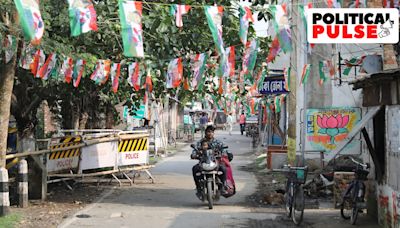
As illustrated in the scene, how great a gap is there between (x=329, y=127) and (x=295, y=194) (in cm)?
796

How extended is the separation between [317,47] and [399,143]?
9.45 meters

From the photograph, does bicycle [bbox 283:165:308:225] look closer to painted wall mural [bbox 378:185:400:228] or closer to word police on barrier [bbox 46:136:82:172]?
painted wall mural [bbox 378:185:400:228]

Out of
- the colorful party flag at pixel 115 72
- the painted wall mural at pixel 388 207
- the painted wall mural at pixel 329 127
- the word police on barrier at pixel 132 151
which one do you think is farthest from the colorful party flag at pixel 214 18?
the painted wall mural at pixel 329 127

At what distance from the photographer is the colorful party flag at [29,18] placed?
7207 millimetres

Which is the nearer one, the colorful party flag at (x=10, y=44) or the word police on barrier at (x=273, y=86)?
the colorful party flag at (x=10, y=44)

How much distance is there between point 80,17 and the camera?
8031 millimetres

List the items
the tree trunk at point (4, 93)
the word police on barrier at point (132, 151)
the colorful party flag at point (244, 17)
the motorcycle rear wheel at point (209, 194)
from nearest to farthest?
the colorful party flag at point (244, 17) → the tree trunk at point (4, 93) → the motorcycle rear wheel at point (209, 194) → the word police on barrier at point (132, 151)

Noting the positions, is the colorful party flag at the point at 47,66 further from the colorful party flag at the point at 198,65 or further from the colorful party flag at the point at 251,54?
the colorful party flag at the point at 251,54

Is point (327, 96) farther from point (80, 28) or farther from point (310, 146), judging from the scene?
point (80, 28)

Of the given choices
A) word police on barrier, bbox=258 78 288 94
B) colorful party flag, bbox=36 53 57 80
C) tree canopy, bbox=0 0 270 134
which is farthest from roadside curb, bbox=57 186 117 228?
word police on barrier, bbox=258 78 288 94

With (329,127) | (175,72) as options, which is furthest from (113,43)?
(329,127)

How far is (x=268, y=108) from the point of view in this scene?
24.6m

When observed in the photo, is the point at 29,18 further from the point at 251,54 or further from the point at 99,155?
the point at 99,155

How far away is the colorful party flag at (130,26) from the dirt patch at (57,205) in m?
3.59
